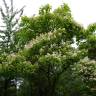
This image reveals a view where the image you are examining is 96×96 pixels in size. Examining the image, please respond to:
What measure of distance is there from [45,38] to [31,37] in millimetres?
2643

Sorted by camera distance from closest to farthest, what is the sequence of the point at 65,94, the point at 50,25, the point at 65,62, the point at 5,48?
the point at 65,62 < the point at 50,25 < the point at 65,94 < the point at 5,48

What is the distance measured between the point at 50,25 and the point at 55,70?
3448 mm

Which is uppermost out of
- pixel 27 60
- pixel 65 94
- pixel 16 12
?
pixel 16 12

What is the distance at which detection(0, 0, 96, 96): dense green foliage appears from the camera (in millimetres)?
19641

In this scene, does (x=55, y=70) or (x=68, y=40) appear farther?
(x=68, y=40)

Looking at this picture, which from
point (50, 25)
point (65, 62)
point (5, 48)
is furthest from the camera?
point (5, 48)

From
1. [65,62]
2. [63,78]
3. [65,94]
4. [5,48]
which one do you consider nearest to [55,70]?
[65,62]

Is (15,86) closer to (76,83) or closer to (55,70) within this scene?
(76,83)

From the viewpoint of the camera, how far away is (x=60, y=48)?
66.4 ft

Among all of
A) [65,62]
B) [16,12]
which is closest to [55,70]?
[65,62]

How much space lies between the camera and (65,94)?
2409cm

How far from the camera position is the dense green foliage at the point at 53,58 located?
64.4 feet

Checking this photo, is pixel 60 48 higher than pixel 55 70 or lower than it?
higher

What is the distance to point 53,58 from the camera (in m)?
18.8
